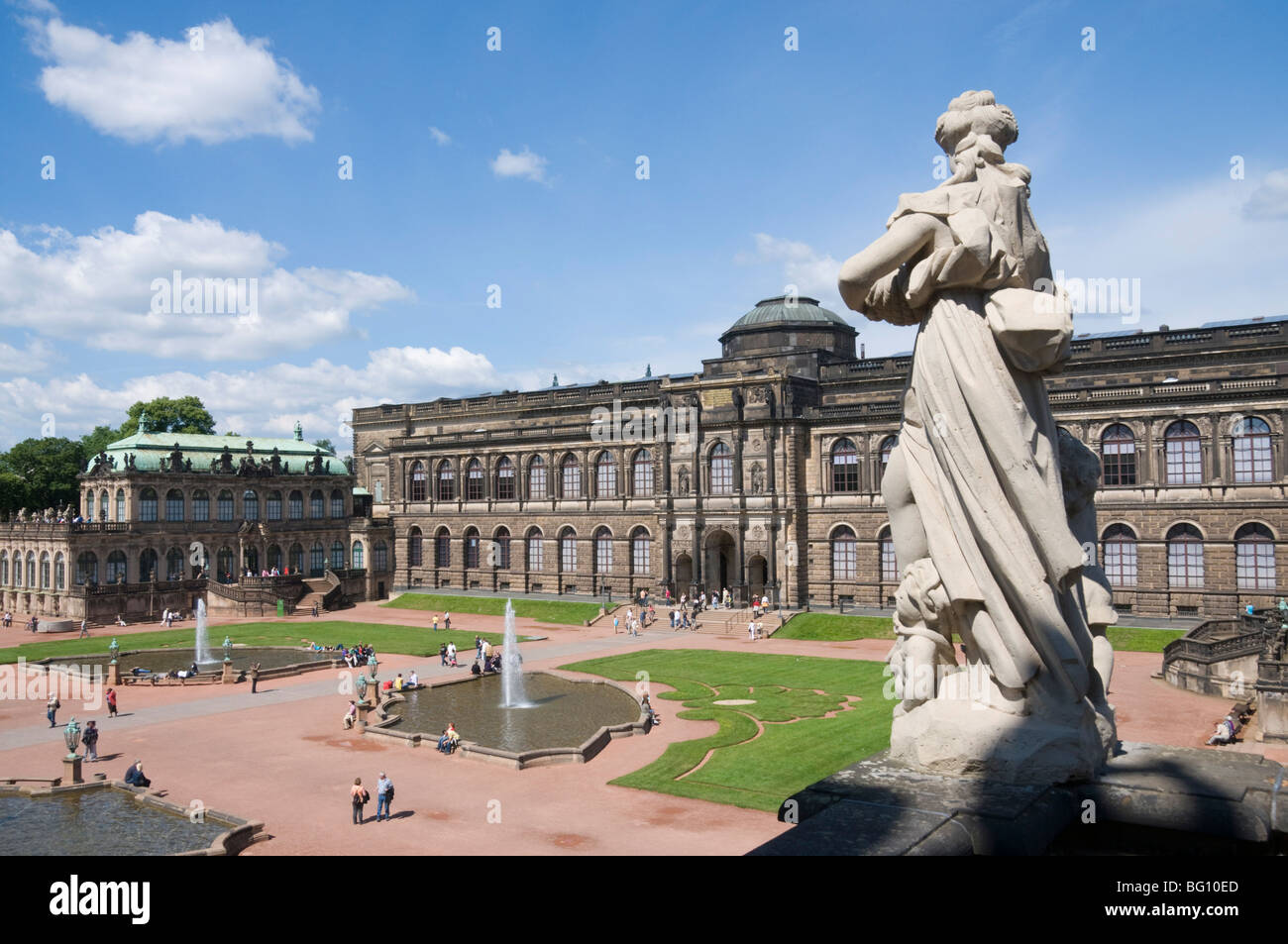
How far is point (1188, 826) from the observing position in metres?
5.70

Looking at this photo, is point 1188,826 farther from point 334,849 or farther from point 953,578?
point 334,849

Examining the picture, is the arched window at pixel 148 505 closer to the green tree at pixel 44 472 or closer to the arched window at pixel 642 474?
the green tree at pixel 44 472

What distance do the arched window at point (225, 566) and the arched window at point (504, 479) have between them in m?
21.3

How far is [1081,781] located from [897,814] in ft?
6.40

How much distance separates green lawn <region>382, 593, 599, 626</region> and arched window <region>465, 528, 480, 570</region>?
13.1 ft

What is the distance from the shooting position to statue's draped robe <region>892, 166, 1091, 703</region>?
6.76m

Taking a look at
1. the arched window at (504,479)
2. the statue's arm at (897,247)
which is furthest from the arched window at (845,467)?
the statue's arm at (897,247)

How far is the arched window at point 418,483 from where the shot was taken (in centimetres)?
7825

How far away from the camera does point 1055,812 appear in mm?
5836

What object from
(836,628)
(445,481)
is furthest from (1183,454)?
(445,481)

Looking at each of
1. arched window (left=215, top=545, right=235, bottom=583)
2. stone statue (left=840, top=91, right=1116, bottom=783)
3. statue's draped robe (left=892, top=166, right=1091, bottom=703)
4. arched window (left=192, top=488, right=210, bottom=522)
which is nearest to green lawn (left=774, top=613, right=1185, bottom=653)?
stone statue (left=840, top=91, right=1116, bottom=783)

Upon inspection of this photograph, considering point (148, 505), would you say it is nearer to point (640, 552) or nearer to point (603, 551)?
point (603, 551)
